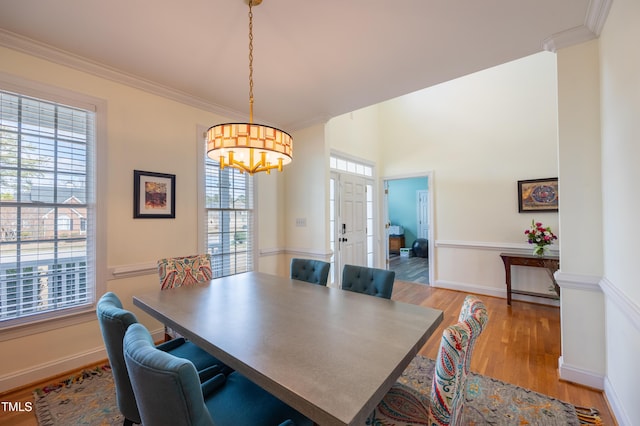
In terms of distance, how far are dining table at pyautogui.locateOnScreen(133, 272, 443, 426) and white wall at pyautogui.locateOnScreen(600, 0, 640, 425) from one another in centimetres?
107

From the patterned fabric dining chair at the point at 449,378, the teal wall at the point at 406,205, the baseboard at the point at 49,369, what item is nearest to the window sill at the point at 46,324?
the baseboard at the point at 49,369

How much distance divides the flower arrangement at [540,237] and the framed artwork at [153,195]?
4.65 metres

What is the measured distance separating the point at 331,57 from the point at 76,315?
10.6ft

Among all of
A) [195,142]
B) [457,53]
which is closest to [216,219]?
[195,142]

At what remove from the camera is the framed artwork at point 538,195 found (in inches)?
145

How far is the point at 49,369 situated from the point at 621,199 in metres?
4.32

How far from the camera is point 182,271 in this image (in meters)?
2.36

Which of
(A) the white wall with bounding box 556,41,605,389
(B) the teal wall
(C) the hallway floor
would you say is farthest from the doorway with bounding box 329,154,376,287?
(B) the teal wall

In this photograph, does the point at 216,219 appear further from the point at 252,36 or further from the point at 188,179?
the point at 252,36

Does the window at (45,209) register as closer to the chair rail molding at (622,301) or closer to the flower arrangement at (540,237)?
the chair rail molding at (622,301)

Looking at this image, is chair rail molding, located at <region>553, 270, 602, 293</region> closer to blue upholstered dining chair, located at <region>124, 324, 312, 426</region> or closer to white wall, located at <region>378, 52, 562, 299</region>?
white wall, located at <region>378, 52, 562, 299</region>

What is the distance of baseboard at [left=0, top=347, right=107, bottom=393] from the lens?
1993mm

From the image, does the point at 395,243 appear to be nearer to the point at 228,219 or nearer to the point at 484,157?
the point at 484,157

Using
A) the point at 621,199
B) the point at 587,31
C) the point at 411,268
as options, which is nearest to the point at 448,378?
the point at 621,199
